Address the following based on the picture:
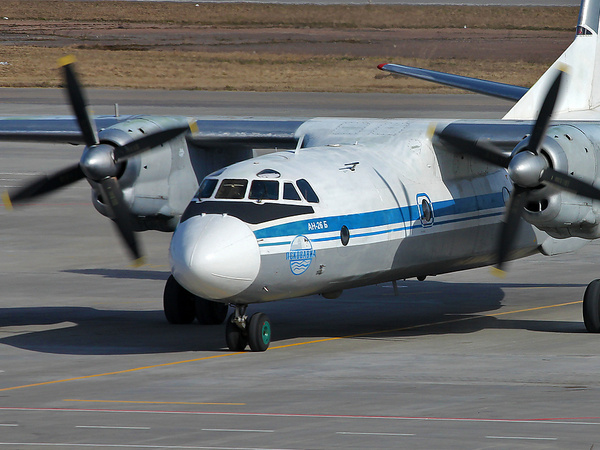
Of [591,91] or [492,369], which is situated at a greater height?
[591,91]

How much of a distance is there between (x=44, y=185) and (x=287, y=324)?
16.5 ft

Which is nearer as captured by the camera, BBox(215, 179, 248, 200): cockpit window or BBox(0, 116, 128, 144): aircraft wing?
BBox(215, 179, 248, 200): cockpit window

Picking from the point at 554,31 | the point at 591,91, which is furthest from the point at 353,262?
the point at 554,31

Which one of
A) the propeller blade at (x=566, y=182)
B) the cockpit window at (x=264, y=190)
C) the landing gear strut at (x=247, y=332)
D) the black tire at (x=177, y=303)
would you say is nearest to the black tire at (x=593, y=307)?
the propeller blade at (x=566, y=182)

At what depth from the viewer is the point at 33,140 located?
75.2 feet

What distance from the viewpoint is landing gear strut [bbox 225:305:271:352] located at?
1869 centimetres

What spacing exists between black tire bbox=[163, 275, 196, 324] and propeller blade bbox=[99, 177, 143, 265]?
95 cm

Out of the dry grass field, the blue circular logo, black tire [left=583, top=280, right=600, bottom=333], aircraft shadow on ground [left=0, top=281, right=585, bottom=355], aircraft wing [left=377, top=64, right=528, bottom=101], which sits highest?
aircraft wing [left=377, top=64, right=528, bottom=101]

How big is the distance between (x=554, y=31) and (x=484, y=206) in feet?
207

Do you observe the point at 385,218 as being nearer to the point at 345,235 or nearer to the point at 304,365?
the point at 345,235

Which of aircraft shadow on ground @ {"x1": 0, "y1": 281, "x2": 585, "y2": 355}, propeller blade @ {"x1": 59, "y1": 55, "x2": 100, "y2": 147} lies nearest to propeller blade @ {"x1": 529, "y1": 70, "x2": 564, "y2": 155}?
aircraft shadow on ground @ {"x1": 0, "y1": 281, "x2": 585, "y2": 355}

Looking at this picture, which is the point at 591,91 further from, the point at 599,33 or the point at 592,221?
the point at 592,221

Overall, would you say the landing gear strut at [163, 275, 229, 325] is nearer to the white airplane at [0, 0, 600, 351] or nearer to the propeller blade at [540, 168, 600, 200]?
the white airplane at [0, 0, 600, 351]

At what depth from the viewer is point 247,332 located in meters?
18.8
